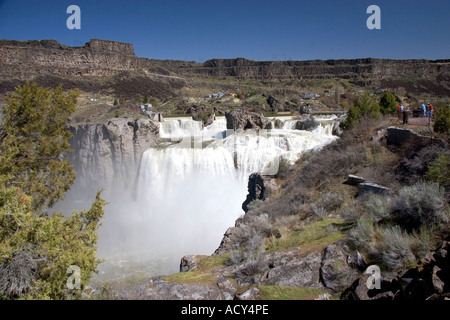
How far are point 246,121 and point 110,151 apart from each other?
895 cm

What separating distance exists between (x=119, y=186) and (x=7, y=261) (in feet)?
54.8

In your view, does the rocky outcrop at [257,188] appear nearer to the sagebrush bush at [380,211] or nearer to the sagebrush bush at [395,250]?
the sagebrush bush at [380,211]

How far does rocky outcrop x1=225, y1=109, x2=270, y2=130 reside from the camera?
20312mm

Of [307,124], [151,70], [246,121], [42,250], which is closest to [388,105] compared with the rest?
[307,124]

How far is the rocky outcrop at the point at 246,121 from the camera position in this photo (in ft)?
66.6

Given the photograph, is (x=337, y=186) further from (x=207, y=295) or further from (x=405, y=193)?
(x=207, y=295)

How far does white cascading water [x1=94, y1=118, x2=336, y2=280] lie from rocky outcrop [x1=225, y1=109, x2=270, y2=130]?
1524 mm

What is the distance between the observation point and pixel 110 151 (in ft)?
66.8

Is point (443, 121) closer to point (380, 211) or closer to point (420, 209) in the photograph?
point (380, 211)

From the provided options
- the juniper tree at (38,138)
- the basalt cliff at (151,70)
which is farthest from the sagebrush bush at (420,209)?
the basalt cliff at (151,70)

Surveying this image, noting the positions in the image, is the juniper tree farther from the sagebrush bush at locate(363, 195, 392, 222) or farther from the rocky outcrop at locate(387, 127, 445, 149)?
the rocky outcrop at locate(387, 127, 445, 149)

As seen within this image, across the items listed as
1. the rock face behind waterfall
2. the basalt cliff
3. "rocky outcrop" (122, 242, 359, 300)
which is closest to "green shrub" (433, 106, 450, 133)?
"rocky outcrop" (122, 242, 359, 300)

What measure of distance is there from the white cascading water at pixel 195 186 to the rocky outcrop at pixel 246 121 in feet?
5.00

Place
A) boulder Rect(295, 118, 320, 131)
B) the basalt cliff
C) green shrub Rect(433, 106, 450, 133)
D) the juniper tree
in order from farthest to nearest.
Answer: the basalt cliff
boulder Rect(295, 118, 320, 131)
green shrub Rect(433, 106, 450, 133)
the juniper tree
